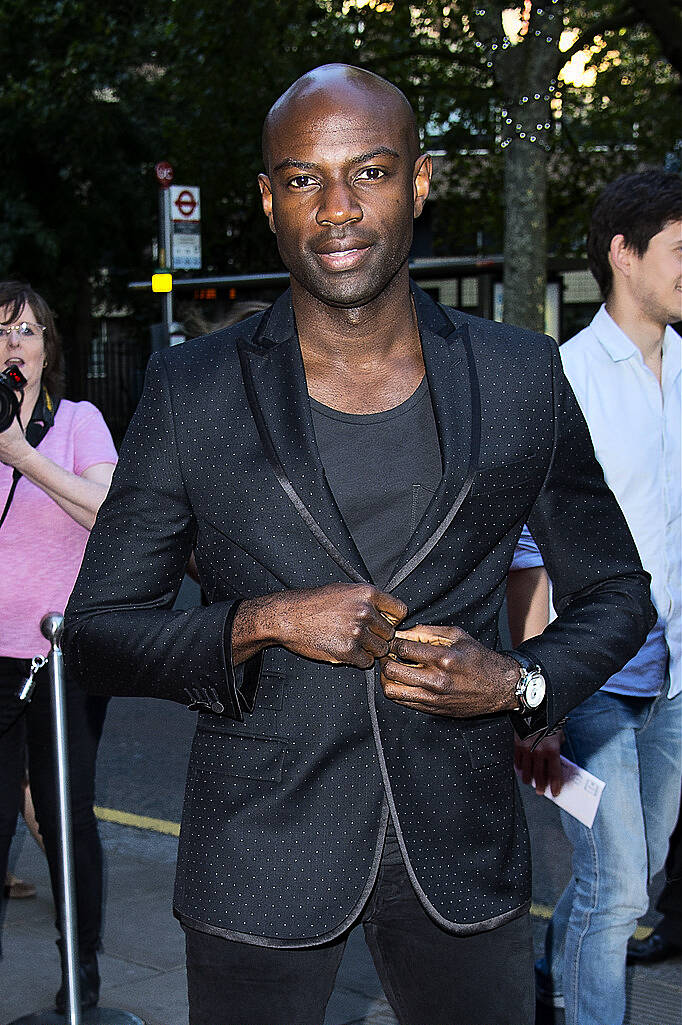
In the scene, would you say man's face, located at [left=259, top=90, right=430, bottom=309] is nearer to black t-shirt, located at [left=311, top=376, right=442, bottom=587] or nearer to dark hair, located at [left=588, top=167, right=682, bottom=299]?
black t-shirt, located at [left=311, top=376, right=442, bottom=587]

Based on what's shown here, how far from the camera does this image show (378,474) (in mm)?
2057

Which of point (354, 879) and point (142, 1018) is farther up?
point (354, 879)

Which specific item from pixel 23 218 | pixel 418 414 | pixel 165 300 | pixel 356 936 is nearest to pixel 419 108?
pixel 23 218

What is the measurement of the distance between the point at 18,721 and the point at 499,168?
2107 centimetres

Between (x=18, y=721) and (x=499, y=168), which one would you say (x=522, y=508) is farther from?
(x=499, y=168)

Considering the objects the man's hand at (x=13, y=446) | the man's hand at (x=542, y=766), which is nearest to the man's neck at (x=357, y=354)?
the man's hand at (x=542, y=766)

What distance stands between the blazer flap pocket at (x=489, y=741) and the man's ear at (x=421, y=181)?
76 centimetres

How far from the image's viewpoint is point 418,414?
6.95 ft

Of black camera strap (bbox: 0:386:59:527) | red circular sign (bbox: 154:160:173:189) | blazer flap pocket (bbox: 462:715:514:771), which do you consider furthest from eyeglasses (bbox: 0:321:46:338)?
red circular sign (bbox: 154:160:173:189)

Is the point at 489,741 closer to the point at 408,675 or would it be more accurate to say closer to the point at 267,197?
the point at 408,675

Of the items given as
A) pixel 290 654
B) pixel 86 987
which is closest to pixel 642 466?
pixel 290 654

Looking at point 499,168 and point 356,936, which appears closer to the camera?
point 356,936

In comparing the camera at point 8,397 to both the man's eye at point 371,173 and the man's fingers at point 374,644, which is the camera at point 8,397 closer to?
the man's eye at point 371,173

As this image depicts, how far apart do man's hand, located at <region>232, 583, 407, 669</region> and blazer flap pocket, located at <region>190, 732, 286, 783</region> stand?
6.8 inches
